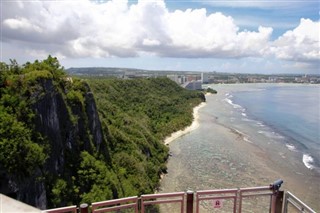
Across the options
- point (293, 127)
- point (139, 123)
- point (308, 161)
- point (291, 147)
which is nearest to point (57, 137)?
point (139, 123)

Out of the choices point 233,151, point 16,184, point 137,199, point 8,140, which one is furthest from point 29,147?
point 233,151

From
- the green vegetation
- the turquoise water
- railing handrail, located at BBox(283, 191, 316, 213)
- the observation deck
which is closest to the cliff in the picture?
the green vegetation

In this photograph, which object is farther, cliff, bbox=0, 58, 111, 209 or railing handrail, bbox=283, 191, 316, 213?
cliff, bbox=0, 58, 111, 209

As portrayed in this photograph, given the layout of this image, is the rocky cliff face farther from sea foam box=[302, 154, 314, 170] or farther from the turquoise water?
the turquoise water

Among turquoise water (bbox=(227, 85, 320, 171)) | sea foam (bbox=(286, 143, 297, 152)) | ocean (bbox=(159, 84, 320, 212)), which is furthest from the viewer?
sea foam (bbox=(286, 143, 297, 152))

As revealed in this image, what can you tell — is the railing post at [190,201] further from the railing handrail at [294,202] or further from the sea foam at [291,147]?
the sea foam at [291,147]

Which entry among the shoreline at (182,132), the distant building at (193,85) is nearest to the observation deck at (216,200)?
the shoreline at (182,132)

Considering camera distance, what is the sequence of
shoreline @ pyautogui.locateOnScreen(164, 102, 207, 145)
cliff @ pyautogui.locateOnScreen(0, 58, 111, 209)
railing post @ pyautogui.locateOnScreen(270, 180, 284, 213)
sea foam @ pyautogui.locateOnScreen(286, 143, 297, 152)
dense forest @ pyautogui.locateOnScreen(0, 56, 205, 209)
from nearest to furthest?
railing post @ pyautogui.locateOnScreen(270, 180, 284, 213), cliff @ pyautogui.locateOnScreen(0, 58, 111, 209), dense forest @ pyautogui.locateOnScreen(0, 56, 205, 209), sea foam @ pyautogui.locateOnScreen(286, 143, 297, 152), shoreline @ pyautogui.locateOnScreen(164, 102, 207, 145)

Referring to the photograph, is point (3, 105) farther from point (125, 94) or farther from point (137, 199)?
point (125, 94)
